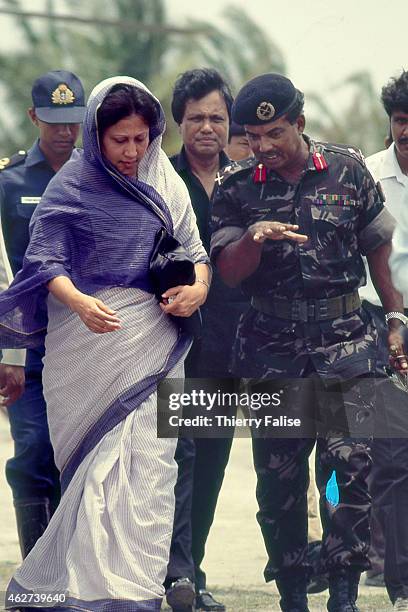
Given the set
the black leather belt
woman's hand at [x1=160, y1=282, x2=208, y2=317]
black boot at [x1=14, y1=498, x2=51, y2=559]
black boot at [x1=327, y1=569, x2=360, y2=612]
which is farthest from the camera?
black boot at [x1=14, y1=498, x2=51, y2=559]

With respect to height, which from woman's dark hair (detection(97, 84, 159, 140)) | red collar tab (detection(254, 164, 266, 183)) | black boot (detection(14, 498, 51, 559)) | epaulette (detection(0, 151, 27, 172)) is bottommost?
black boot (detection(14, 498, 51, 559))

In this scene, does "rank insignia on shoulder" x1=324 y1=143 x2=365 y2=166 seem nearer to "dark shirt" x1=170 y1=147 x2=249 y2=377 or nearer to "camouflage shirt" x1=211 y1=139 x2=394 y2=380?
"camouflage shirt" x1=211 y1=139 x2=394 y2=380

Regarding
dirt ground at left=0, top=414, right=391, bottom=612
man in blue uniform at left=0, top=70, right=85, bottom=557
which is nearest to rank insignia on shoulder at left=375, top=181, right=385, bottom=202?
man in blue uniform at left=0, top=70, right=85, bottom=557

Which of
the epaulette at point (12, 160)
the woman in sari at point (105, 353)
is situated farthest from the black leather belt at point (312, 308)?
the epaulette at point (12, 160)

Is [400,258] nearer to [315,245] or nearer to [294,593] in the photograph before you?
[315,245]

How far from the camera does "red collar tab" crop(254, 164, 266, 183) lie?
19.7ft

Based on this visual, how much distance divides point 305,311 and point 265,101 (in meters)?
0.68

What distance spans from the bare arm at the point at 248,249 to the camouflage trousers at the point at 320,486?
1.34ft

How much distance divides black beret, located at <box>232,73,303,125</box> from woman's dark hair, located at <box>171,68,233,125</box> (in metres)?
0.33

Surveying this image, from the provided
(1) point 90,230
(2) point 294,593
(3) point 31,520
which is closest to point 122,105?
(1) point 90,230

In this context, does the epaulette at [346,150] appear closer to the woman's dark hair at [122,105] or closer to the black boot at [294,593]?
the woman's dark hair at [122,105]

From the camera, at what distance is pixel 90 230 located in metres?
5.66

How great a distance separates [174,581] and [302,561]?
0.42 m

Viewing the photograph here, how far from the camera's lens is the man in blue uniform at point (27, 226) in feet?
20.7
